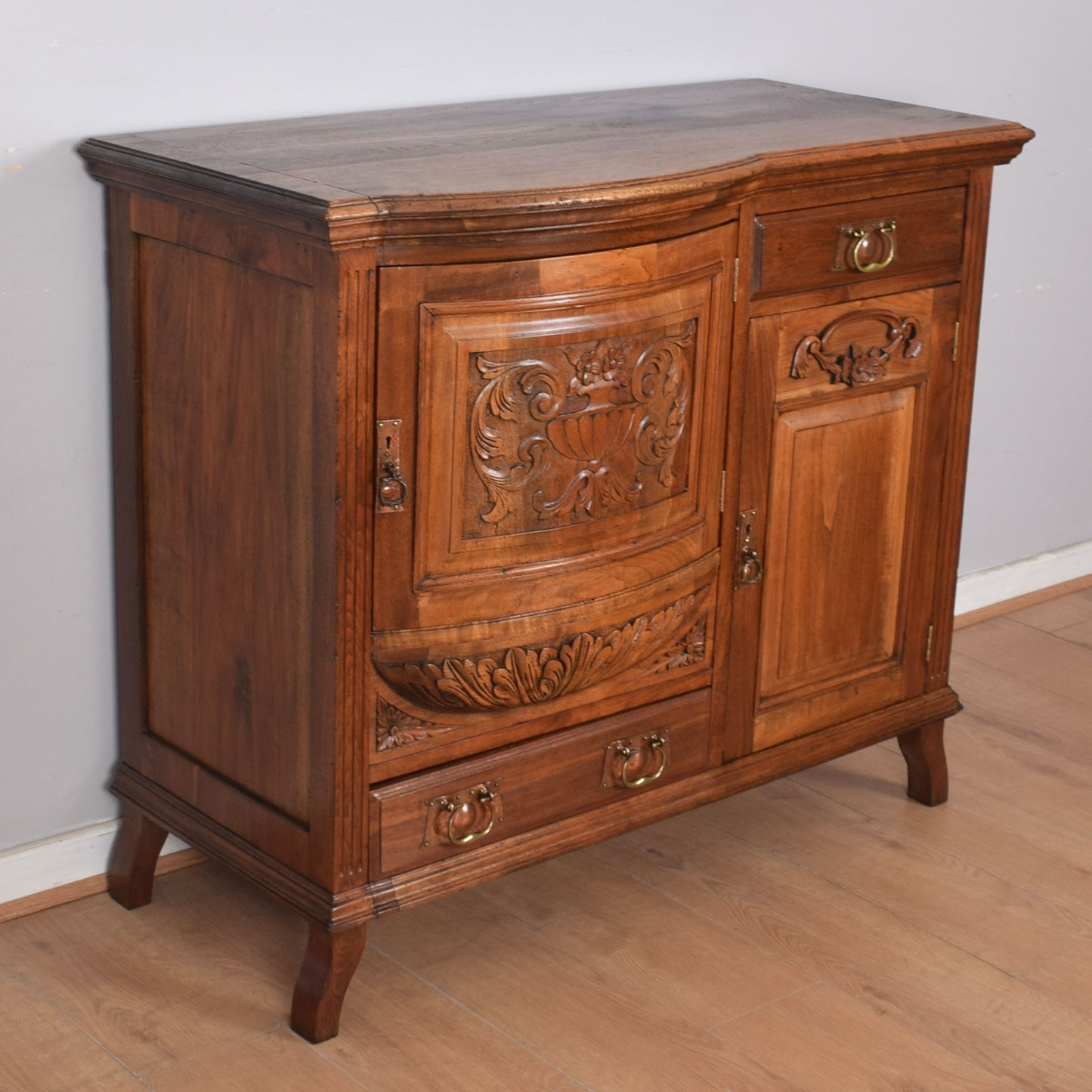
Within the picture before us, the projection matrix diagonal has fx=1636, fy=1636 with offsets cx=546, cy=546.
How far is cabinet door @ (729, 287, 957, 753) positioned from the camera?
2.00 meters

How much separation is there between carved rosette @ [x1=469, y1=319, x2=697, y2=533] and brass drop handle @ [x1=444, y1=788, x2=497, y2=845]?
0.32 meters

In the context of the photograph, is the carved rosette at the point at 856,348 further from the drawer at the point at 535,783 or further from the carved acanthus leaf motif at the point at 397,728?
the carved acanthus leaf motif at the point at 397,728

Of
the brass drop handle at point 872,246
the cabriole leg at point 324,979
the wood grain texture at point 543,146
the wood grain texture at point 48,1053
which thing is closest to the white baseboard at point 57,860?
the wood grain texture at point 48,1053

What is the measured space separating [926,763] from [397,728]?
3.19 ft

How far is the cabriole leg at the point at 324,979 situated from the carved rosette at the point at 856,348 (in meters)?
0.85

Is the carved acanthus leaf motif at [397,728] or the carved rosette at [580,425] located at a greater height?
the carved rosette at [580,425]

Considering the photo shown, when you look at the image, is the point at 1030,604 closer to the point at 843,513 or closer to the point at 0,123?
the point at 843,513

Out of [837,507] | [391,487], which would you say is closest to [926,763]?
[837,507]

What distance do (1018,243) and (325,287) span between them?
1.71 meters

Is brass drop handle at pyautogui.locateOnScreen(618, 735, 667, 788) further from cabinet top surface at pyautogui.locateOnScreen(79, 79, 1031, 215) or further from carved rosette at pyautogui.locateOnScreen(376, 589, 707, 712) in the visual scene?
cabinet top surface at pyautogui.locateOnScreen(79, 79, 1031, 215)

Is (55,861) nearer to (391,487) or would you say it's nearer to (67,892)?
(67,892)

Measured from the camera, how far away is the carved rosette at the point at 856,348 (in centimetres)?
200

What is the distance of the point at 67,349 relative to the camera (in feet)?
6.25

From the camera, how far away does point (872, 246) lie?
2.01 meters
